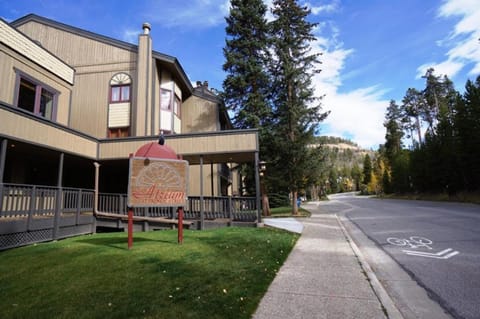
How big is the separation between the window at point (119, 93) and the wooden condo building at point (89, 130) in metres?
0.07

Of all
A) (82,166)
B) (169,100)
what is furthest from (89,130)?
(169,100)

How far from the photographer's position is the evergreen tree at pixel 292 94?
18.7m

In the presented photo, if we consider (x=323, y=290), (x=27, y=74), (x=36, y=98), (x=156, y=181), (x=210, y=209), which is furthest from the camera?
(x=210, y=209)

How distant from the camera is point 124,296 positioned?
3.72 m

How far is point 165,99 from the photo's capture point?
1672 centimetres

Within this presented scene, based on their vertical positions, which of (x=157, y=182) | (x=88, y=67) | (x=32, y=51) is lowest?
(x=157, y=182)

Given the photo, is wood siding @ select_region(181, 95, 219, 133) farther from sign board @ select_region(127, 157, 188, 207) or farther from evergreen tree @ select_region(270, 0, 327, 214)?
sign board @ select_region(127, 157, 188, 207)

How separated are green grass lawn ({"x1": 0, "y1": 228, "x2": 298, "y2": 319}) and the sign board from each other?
129cm

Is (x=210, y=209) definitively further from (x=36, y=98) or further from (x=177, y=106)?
(x=36, y=98)

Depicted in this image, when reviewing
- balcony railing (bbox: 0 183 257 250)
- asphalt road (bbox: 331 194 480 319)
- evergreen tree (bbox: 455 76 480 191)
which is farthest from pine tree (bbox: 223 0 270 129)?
evergreen tree (bbox: 455 76 480 191)

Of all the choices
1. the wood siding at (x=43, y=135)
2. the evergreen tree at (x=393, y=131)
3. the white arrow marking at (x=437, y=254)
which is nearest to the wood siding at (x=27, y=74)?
the wood siding at (x=43, y=135)

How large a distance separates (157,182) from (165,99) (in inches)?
421

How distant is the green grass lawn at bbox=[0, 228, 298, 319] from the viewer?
333cm

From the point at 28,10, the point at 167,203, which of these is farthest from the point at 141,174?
the point at 28,10
